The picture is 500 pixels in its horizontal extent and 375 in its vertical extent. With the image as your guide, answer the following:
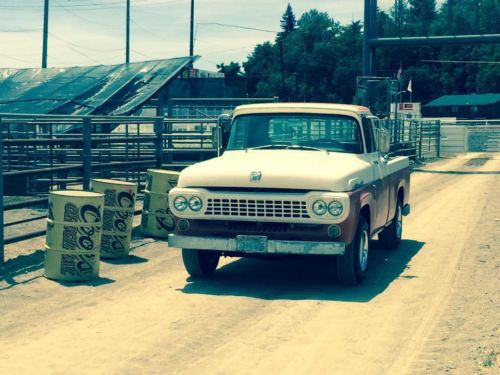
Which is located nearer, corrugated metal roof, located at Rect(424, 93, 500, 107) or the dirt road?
the dirt road

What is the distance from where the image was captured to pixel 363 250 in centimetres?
966

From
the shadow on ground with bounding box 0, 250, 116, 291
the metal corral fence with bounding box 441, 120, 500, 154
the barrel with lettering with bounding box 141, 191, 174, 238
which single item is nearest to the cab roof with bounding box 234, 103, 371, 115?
the shadow on ground with bounding box 0, 250, 116, 291

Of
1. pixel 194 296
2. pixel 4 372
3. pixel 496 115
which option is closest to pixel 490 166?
pixel 194 296

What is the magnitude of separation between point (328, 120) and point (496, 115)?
104 m

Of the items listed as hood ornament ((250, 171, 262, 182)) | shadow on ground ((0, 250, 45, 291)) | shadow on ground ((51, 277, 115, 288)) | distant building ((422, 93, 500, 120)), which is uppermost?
distant building ((422, 93, 500, 120))

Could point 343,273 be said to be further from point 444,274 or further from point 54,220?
point 54,220

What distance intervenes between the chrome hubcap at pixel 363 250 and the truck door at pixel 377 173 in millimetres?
493

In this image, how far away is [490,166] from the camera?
115 ft

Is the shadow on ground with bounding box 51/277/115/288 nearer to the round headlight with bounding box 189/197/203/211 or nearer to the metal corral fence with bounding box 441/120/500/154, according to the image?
the round headlight with bounding box 189/197/203/211

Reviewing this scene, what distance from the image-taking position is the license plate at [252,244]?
889cm

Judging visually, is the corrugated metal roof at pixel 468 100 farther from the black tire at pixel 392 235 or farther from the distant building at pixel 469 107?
the black tire at pixel 392 235

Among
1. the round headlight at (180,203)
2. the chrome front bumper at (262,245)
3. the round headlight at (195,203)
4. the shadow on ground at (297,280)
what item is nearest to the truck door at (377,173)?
the shadow on ground at (297,280)

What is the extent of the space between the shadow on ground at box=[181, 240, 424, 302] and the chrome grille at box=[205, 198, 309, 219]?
0.57 meters

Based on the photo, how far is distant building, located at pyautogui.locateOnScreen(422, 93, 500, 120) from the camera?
109812mm
